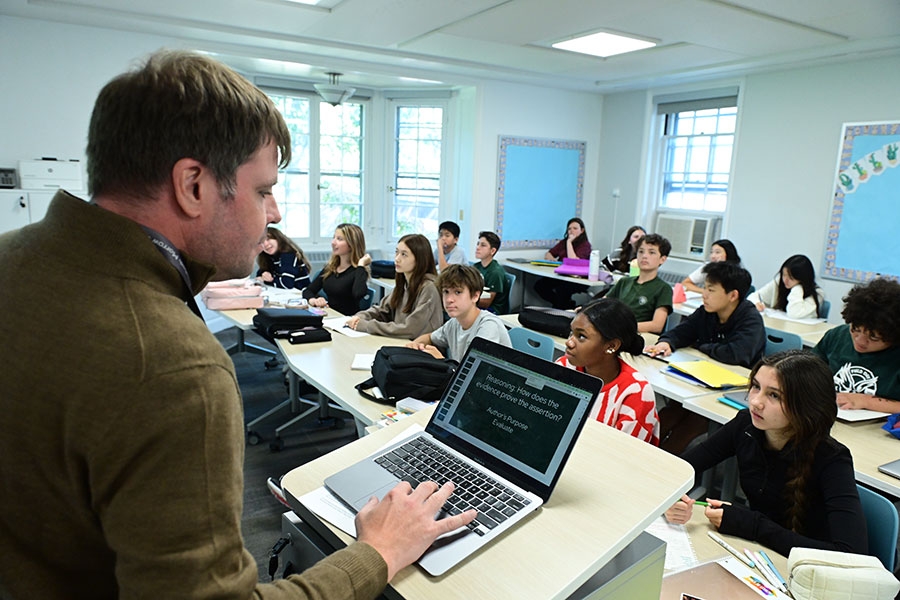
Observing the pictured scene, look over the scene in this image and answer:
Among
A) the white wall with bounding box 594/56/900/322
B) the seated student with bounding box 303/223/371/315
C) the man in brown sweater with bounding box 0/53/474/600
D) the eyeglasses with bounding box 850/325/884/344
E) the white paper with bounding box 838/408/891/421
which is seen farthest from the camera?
the white wall with bounding box 594/56/900/322

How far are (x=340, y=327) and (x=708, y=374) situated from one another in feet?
7.01

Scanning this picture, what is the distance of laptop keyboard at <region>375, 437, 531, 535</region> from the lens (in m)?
0.88

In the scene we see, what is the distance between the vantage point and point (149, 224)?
658 mm

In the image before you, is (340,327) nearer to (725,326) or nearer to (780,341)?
(725,326)

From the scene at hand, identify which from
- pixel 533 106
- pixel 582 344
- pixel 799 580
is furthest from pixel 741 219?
pixel 799 580

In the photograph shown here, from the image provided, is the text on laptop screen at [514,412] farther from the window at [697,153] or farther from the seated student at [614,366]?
the window at [697,153]

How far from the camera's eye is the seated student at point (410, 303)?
3.61 m

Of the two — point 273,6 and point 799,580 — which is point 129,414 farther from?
point 273,6

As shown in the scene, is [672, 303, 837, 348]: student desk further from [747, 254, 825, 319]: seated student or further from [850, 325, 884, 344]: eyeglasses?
[850, 325, 884, 344]: eyeglasses

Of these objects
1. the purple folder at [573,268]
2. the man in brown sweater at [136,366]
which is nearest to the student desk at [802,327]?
the purple folder at [573,268]

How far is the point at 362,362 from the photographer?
2.93 metres

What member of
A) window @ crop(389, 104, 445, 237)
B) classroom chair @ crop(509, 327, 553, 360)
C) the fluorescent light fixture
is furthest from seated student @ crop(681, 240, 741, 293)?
window @ crop(389, 104, 445, 237)

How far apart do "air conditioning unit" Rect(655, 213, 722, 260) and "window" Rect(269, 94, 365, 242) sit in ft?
12.7

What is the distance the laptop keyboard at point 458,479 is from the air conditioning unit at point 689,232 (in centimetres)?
649
